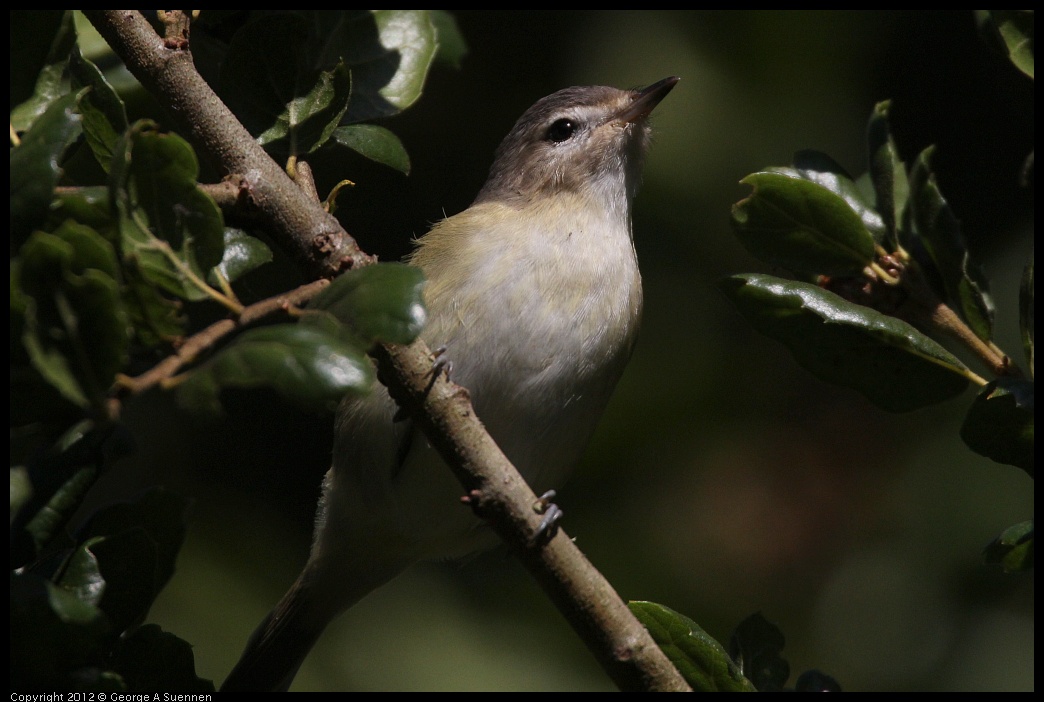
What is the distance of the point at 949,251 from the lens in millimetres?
1991

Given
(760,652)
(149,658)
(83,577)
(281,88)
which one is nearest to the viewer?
(83,577)

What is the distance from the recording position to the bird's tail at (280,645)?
315 cm

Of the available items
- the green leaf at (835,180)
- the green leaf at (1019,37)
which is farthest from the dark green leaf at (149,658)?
the green leaf at (1019,37)

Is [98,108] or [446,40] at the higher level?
[98,108]

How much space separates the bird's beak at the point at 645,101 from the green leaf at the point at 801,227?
1492mm

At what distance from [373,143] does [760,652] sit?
1.42 m

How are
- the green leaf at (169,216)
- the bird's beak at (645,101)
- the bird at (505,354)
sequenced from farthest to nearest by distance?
the bird's beak at (645,101) → the bird at (505,354) → the green leaf at (169,216)

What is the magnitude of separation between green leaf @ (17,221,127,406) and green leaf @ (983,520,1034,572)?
1480 millimetres

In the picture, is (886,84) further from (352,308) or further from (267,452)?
(352,308)

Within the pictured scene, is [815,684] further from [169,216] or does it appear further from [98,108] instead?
[98,108]

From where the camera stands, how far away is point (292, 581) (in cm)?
367

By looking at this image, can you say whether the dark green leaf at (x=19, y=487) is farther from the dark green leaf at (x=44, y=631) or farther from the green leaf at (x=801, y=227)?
the green leaf at (x=801, y=227)

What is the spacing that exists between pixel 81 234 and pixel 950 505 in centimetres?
300

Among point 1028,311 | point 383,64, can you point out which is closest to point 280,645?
point 383,64
